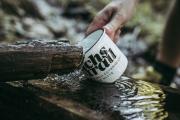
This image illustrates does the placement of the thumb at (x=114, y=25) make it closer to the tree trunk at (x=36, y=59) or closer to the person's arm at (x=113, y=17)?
the person's arm at (x=113, y=17)

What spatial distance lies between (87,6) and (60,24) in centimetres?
109

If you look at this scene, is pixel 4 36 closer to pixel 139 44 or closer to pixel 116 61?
pixel 139 44

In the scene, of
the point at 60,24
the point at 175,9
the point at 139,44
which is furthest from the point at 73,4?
the point at 175,9

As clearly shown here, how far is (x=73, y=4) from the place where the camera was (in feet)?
26.4

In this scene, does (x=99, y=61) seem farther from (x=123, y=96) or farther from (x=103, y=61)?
(x=123, y=96)

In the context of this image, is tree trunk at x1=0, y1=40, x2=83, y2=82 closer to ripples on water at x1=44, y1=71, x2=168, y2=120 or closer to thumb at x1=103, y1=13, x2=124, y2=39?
ripples on water at x1=44, y1=71, x2=168, y2=120

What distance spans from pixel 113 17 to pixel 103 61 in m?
0.48

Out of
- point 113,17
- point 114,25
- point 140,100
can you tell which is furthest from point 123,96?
point 113,17

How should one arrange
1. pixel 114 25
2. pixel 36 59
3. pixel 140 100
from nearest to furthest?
1. pixel 36 59
2. pixel 140 100
3. pixel 114 25

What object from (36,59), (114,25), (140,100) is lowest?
(140,100)

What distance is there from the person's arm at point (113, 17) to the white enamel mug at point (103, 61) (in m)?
0.20

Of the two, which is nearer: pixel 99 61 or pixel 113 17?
pixel 99 61

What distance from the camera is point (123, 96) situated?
2412mm

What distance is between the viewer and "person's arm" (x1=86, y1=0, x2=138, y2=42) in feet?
9.09
